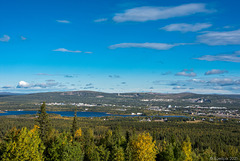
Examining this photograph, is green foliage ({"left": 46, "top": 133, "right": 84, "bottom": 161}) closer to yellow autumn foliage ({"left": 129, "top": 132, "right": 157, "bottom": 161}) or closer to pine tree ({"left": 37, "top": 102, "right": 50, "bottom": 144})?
yellow autumn foliage ({"left": 129, "top": 132, "right": 157, "bottom": 161})

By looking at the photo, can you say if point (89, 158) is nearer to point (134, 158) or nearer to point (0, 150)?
point (134, 158)

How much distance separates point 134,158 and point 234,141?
98.8 meters

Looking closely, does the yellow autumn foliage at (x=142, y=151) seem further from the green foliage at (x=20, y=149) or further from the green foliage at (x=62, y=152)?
the green foliage at (x=20, y=149)

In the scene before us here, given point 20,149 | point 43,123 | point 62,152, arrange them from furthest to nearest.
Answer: point 43,123, point 62,152, point 20,149

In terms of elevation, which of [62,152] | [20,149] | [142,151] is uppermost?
[20,149]

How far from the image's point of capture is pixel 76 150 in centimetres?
4534

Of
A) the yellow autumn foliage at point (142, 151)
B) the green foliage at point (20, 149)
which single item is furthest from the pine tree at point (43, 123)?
the yellow autumn foliage at point (142, 151)

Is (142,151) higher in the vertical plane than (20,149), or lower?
lower

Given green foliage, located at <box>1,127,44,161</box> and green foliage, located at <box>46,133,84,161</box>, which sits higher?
green foliage, located at <box>1,127,44,161</box>

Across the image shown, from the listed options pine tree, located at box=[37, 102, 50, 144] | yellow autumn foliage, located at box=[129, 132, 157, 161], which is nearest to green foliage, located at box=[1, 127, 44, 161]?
yellow autumn foliage, located at box=[129, 132, 157, 161]

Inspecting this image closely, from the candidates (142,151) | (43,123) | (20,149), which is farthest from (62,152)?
(43,123)

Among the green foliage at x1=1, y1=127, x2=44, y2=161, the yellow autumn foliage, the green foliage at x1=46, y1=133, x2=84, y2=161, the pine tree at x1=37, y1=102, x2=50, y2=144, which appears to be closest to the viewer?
the green foliage at x1=1, y1=127, x2=44, y2=161

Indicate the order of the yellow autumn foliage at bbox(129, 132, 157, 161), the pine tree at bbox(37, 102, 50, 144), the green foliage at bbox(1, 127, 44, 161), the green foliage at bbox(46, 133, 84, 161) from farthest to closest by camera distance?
the pine tree at bbox(37, 102, 50, 144)
the yellow autumn foliage at bbox(129, 132, 157, 161)
the green foliage at bbox(46, 133, 84, 161)
the green foliage at bbox(1, 127, 44, 161)

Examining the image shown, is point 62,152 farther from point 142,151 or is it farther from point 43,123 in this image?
point 43,123
